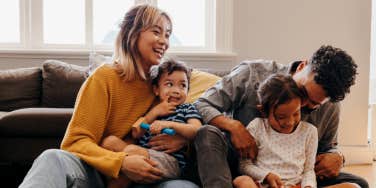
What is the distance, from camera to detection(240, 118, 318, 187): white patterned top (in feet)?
5.82

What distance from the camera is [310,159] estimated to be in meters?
1.81

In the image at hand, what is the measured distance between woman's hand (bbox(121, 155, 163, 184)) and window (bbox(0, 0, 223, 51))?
2257 mm

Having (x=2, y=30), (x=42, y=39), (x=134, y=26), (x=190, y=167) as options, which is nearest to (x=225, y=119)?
(x=190, y=167)

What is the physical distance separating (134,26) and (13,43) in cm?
227

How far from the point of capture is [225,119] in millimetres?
1892

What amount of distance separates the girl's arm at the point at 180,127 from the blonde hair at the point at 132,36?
24 cm

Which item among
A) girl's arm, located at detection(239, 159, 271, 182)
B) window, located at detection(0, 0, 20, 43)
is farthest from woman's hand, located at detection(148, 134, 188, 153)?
window, located at detection(0, 0, 20, 43)

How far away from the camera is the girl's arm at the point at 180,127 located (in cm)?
183

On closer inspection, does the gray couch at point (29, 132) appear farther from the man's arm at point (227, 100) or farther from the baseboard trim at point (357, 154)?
the baseboard trim at point (357, 154)

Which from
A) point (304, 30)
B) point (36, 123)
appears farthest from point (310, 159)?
point (304, 30)

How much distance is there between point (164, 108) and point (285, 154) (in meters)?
0.49

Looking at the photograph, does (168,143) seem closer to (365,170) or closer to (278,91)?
(278,91)

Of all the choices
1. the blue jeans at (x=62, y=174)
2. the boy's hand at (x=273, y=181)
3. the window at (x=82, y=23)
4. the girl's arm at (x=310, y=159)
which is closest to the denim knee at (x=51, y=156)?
the blue jeans at (x=62, y=174)

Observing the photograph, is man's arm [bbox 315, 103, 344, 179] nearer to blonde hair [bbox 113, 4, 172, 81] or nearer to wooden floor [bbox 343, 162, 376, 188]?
blonde hair [bbox 113, 4, 172, 81]
